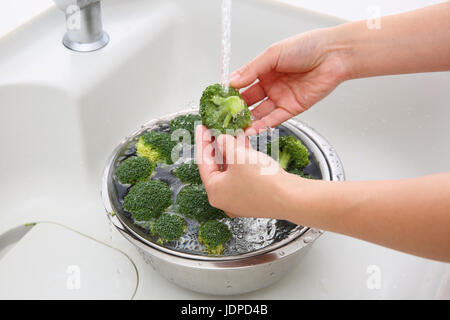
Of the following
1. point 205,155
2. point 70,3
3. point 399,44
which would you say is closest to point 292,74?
point 399,44

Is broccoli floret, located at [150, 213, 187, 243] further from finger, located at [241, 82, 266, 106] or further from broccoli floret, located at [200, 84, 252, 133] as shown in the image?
finger, located at [241, 82, 266, 106]

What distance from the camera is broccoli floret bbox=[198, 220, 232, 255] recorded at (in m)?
0.83

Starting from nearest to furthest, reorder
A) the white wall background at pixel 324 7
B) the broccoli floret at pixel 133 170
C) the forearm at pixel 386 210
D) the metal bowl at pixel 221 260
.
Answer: the forearm at pixel 386 210
the metal bowl at pixel 221 260
the broccoli floret at pixel 133 170
the white wall background at pixel 324 7

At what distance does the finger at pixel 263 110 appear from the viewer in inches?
40.1

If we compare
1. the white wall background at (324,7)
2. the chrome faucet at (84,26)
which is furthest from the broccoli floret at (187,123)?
the white wall background at (324,7)

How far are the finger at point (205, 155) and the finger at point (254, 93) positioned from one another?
242mm

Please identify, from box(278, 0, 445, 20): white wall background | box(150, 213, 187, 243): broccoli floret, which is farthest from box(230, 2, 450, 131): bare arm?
box(278, 0, 445, 20): white wall background

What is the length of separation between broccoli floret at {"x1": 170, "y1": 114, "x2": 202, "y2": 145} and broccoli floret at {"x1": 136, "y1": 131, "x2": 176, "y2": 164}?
46 millimetres

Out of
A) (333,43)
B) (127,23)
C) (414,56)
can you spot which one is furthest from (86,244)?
(414,56)

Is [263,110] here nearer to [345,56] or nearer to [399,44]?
[345,56]

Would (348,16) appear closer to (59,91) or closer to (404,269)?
(404,269)

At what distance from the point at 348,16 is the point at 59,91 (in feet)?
2.75

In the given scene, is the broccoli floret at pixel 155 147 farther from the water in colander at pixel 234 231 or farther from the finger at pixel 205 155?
the finger at pixel 205 155

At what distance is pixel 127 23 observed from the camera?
1.32m
